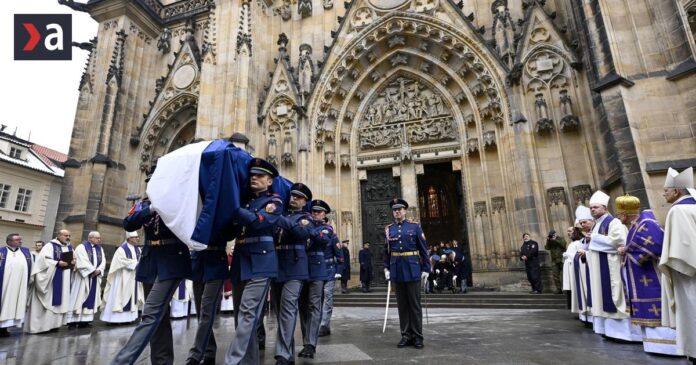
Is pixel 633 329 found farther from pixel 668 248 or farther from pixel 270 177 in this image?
pixel 270 177

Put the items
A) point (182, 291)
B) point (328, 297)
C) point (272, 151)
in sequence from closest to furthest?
1. point (328, 297)
2. point (182, 291)
3. point (272, 151)

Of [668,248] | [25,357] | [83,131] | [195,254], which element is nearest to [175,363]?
[195,254]

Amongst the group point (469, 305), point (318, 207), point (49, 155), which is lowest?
point (469, 305)

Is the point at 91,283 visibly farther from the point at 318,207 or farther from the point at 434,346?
the point at 434,346

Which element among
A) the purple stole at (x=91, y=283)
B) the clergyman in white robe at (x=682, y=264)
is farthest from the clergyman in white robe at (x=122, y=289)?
the clergyman in white robe at (x=682, y=264)

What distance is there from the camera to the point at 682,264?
3.40 m

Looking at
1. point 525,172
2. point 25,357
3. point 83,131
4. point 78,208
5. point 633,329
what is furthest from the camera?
point 83,131

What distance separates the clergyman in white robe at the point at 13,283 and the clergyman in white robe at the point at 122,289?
141 centimetres

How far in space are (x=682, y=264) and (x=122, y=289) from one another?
31.3 ft

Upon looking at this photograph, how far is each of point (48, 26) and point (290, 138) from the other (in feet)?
27.0

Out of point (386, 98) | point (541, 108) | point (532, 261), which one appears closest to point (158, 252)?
point (532, 261)

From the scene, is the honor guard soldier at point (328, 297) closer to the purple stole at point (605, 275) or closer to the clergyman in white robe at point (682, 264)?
the purple stole at point (605, 275)

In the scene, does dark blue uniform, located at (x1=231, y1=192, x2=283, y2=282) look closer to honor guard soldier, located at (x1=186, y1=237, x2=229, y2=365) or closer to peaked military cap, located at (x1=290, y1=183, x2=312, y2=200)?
honor guard soldier, located at (x1=186, y1=237, x2=229, y2=365)

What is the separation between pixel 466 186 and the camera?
13.1m
